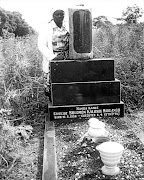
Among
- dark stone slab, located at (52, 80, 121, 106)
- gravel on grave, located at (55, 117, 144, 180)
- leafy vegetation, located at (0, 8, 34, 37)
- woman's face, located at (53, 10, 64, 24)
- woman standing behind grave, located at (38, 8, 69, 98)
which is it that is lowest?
gravel on grave, located at (55, 117, 144, 180)

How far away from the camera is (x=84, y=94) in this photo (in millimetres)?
5559

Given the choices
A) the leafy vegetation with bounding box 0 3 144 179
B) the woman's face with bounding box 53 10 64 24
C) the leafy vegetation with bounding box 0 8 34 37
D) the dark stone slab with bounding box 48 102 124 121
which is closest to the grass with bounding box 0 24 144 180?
the leafy vegetation with bounding box 0 3 144 179

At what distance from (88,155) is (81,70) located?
205 cm

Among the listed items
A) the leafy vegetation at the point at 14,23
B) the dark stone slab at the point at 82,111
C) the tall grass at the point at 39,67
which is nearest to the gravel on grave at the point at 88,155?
the dark stone slab at the point at 82,111

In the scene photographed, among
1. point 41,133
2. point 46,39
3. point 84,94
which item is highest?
point 46,39

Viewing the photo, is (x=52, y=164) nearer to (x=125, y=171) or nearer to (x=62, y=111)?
(x=125, y=171)

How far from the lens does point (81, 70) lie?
558 cm

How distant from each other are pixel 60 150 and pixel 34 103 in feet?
6.58

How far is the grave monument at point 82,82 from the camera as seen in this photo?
5.50 m

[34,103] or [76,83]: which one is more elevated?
[76,83]

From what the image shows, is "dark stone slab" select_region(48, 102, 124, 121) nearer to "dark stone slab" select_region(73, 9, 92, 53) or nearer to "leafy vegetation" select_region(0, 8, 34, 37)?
"dark stone slab" select_region(73, 9, 92, 53)

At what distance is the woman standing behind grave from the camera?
18.3ft

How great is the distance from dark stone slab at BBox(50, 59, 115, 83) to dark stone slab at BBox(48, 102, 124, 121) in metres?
0.46

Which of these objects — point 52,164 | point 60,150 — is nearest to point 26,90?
point 60,150
